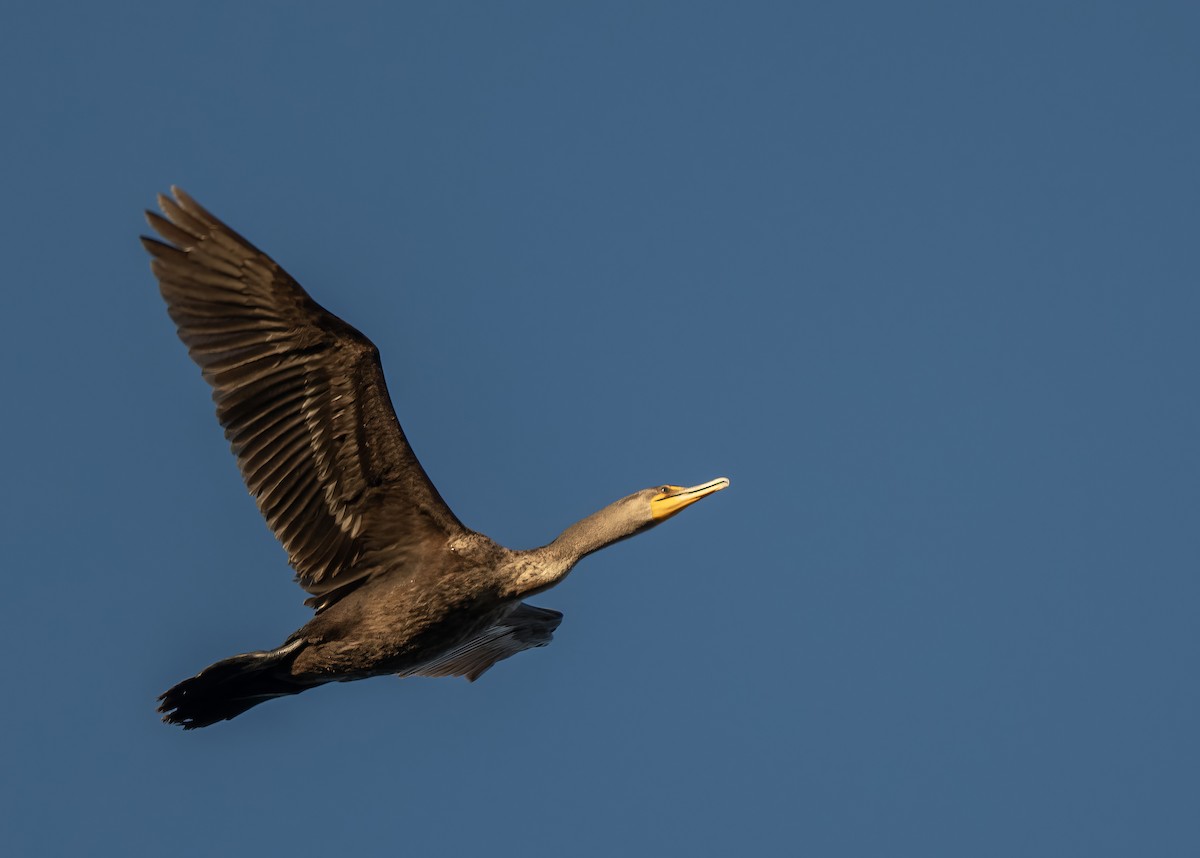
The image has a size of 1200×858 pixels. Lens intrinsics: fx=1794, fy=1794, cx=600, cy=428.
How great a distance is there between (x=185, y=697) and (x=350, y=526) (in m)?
1.59

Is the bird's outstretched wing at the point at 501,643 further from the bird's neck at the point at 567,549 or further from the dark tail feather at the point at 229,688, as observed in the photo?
the dark tail feather at the point at 229,688

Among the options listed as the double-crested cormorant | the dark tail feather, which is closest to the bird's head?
the double-crested cormorant

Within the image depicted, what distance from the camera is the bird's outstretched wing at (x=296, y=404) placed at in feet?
39.1

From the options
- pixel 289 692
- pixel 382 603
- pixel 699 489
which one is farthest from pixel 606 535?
pixel 289 692

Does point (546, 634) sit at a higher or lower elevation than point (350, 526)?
lower

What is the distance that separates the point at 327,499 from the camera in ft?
40.6

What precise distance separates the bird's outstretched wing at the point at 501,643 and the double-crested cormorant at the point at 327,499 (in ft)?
4.18

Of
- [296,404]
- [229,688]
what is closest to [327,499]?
[296,404]

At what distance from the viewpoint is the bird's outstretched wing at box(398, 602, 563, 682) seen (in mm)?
13989

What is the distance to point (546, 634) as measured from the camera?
A: 47.5 feet

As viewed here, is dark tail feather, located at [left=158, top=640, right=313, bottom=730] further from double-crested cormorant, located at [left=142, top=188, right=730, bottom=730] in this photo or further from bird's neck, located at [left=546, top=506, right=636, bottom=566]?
bird's neck, located at [left=546, top=506, right=636, bottom=566]

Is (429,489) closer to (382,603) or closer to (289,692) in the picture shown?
(382,603)

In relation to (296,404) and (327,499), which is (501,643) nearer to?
(327,499)

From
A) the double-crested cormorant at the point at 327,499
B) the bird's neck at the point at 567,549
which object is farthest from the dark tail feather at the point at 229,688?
the bird's neck at the point at 567,549
